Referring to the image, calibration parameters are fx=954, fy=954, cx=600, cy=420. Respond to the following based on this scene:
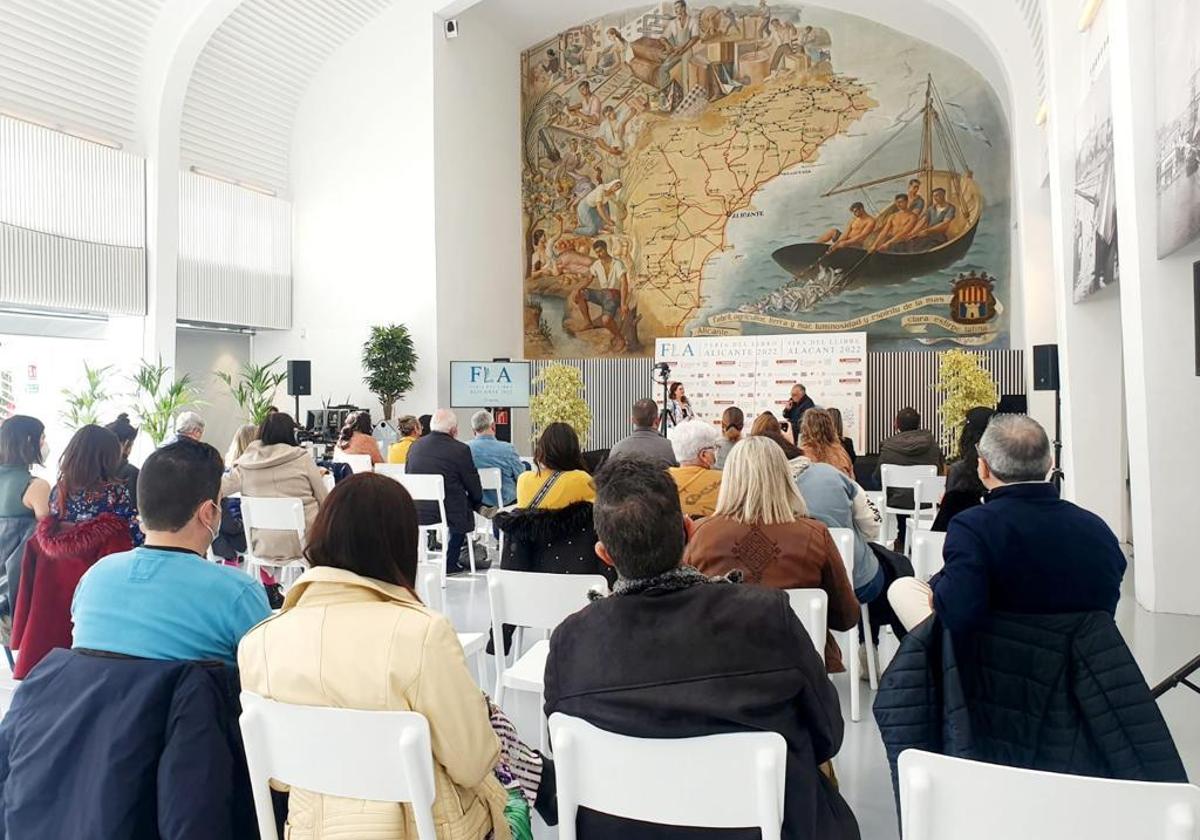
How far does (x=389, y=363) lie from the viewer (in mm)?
14461

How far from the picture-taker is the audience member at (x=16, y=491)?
13.7 feet

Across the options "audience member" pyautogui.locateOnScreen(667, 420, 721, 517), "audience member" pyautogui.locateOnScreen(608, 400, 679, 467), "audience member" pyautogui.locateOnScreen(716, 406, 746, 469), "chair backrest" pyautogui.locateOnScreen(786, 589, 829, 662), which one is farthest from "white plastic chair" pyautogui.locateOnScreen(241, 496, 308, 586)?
"chair backrest" pyautogui.locateOnScreen(786, 589, 829, 662)

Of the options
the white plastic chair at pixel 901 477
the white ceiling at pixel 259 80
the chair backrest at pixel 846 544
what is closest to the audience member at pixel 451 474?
the white plastic chair at pixel 901 477

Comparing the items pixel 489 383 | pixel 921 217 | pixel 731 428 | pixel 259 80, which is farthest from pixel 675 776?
pixel 259 80

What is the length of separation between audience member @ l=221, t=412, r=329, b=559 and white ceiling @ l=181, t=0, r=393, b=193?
30.9 feet

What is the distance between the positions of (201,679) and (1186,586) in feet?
19.9

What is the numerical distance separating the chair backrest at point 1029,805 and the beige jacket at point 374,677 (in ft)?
2.73

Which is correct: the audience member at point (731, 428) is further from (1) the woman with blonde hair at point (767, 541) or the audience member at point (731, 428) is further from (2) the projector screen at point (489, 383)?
(2) the projector screen at point (489, 383)

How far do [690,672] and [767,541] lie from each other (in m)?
1.52

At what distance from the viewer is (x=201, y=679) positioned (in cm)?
194

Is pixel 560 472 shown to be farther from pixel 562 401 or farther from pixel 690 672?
pixel 562 401

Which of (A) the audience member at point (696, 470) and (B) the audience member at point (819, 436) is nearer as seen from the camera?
(A) the audience member at point (696, 470)

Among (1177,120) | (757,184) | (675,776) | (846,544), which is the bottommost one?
(675,776)

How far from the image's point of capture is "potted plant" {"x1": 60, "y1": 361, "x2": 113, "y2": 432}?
38.0 ft
